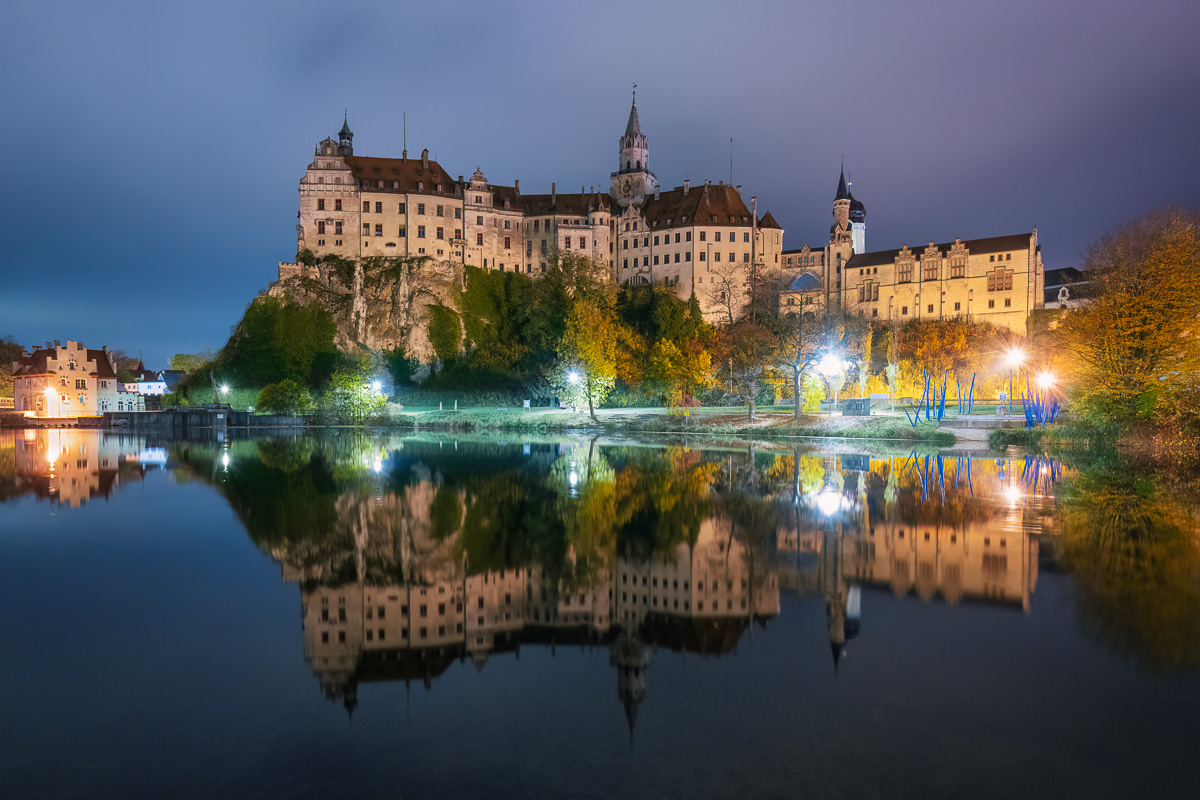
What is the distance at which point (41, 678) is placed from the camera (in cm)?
686

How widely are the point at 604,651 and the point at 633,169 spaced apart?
317 feet

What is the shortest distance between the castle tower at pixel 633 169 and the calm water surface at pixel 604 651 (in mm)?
86049

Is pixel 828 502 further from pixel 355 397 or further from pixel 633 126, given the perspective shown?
pixel 633 126

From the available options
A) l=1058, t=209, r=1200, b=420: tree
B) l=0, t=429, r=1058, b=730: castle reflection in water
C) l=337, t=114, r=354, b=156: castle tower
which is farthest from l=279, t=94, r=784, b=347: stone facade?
l=0, t=429, r=1058, b=730: castle reflection in water

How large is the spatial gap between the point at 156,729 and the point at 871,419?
4091cm

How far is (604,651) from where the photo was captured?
24.9ft

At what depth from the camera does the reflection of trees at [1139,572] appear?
25.2 feet

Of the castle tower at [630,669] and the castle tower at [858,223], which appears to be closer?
the castle tower at [630,669]

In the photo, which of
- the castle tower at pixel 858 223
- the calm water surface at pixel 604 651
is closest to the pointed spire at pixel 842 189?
the castle tower at pixel 858 223

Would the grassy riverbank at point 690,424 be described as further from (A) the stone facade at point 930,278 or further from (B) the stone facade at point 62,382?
(B) the stone facade at point 62,382

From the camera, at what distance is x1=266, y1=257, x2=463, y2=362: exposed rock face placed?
79625mm

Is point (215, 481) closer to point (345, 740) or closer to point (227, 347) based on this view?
point (345, 740)

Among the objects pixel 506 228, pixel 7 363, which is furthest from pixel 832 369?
pixel 7 363

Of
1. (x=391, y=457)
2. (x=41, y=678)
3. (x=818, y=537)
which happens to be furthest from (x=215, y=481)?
(x=818, y=537)
